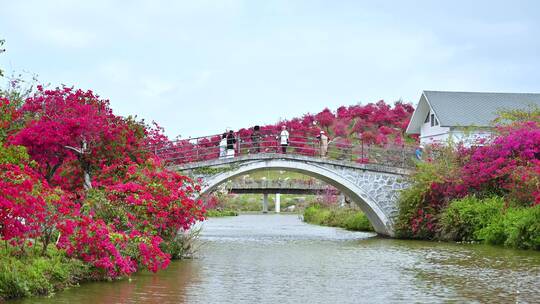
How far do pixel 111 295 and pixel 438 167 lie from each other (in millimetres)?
15087

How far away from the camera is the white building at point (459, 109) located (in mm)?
31922

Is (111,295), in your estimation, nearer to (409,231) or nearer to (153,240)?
(153,240)

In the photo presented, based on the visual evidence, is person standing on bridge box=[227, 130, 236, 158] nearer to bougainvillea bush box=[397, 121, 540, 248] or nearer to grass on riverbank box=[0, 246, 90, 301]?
bougainvillea bush box=[397, 121, 540, 248]

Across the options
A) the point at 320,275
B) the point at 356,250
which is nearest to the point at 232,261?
the point at 320,275

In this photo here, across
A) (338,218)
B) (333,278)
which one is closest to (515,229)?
(333,278)

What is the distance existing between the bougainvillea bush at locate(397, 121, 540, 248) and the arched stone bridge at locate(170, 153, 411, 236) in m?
0.74

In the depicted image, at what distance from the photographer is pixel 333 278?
1278 cm

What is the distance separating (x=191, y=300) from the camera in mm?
10133

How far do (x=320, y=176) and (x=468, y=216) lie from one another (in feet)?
16.9

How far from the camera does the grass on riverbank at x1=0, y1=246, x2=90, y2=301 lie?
944 cm

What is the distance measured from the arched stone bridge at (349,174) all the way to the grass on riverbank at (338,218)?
4.34 metres

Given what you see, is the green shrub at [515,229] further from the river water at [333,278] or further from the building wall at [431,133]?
the building wall at [431,133]

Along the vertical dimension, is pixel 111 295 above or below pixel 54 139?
below

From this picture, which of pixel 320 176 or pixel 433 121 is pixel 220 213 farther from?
pixel 320 176
